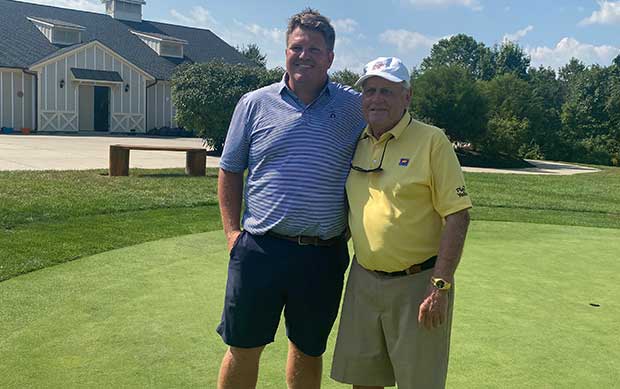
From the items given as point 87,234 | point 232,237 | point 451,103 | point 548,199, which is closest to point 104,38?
point 451,103

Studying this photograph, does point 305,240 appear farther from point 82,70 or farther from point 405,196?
point 82,70

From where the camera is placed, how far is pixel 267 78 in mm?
22484

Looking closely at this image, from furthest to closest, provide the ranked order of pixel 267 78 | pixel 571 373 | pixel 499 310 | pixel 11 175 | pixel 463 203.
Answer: pixel 267 78 → pixel 11 175 → pixel 499 310 → pixel 571 373 → pixel 463 203

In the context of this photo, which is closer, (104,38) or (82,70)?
(82,70)

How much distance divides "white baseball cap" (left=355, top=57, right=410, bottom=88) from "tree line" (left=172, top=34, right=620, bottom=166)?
1846cm

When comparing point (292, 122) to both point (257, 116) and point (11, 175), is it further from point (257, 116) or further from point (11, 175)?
point (11, 175)

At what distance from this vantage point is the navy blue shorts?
2926 millimetres

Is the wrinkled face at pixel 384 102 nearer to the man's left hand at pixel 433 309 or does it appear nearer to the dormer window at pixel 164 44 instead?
the man's left hand at pixel 433 309

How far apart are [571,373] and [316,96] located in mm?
2175

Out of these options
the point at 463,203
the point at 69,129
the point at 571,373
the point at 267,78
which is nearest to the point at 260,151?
the point at 463,203

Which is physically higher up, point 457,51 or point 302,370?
point 457,51

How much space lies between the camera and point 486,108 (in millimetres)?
26375

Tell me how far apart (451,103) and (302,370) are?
23.5 meters

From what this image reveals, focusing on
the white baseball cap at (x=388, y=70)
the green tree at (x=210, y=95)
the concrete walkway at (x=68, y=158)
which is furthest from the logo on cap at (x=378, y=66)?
the green tree at (x=210, y=95)
